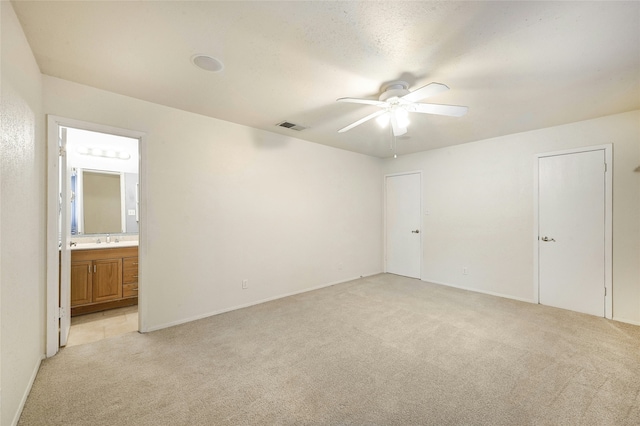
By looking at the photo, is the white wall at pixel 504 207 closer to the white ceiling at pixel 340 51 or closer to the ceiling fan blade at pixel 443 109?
the white ceiling at pixel 340 51

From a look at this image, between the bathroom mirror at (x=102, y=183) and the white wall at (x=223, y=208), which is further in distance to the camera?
Result: the bathroom mirror at (x=102, y=183)

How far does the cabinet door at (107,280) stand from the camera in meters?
3.43

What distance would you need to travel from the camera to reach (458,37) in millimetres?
1735

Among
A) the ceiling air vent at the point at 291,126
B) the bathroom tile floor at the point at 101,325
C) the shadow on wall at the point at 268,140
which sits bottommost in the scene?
the bathroom tile floor at the point at 101,325

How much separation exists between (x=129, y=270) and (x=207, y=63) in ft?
10.2

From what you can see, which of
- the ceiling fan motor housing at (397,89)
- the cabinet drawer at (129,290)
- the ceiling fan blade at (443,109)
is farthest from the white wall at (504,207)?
the cabinet drawer at (129,290)

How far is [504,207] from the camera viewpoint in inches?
158

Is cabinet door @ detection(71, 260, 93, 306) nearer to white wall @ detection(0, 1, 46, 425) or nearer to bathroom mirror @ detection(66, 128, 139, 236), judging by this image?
bathroom mirror @ detection(66, 128, 139, 236)

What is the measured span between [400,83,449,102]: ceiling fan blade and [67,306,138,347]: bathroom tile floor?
12.1ft

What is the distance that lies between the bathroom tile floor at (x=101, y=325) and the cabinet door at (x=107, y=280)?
0.22m

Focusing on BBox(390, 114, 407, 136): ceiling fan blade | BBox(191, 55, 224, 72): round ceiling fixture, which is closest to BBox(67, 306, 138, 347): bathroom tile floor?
BBox(191, 55, 224, 72): round ceiling fixture

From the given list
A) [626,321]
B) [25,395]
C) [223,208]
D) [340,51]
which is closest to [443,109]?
[340,51]

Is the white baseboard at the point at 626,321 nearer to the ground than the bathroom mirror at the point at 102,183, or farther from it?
nearer to the ground

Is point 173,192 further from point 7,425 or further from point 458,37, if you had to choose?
point 458,37
